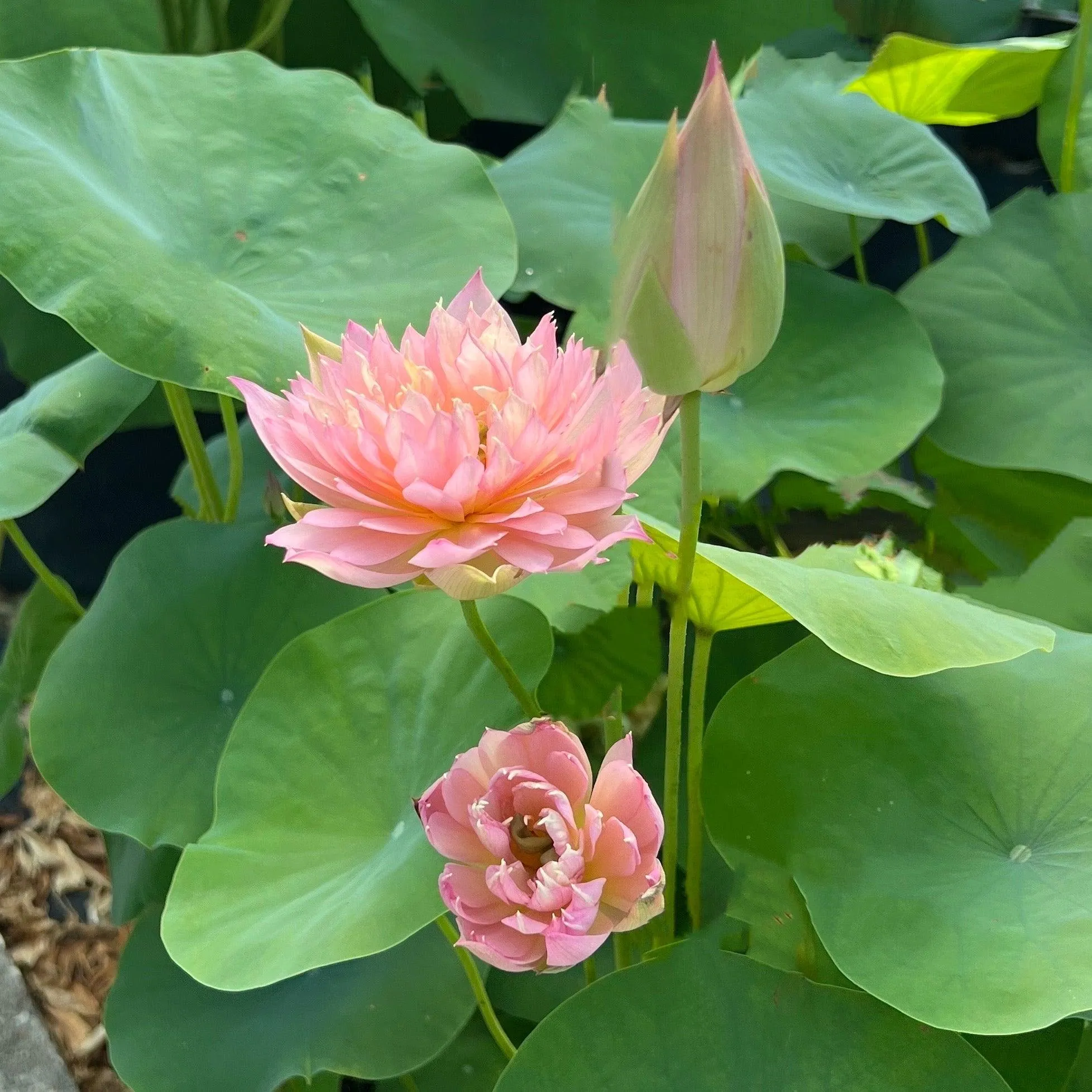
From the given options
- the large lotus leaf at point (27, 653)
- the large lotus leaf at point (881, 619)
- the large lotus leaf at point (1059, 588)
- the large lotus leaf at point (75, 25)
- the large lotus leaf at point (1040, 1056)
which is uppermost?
the large lotus leaf at point (75, 25)

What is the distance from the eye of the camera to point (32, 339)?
115 cm

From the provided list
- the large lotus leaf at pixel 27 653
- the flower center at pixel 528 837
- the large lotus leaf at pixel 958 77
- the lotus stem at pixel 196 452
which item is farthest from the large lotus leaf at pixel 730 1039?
the large lotus leaf at pixel 958 77

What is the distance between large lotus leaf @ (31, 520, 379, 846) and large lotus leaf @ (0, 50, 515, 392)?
187 millimetres

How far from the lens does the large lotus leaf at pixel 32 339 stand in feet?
3.71

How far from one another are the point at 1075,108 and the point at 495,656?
0.73 metres

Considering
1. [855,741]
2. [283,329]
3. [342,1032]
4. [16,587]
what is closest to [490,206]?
[283,329]

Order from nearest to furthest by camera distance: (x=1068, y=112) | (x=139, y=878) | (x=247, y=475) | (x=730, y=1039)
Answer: (x=730, y=1039) < (x=139, y=878) < (x=1068, y=112) < (x=247, y=475)

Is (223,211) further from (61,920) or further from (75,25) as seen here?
(61,920)

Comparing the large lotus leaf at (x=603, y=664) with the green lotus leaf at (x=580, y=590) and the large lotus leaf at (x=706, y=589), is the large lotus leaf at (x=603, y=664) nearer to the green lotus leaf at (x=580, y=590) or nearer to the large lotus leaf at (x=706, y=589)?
the green lotus leaf at (x=580, y=590)

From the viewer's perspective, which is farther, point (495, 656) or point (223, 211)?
point (223, 211)

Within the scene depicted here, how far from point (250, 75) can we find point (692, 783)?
23.1 inches

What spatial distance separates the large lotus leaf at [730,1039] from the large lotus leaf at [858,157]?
0.56 metres

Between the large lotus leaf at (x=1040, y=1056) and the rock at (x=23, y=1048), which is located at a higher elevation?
the large lotus leaf at (x=1040, y=1056)

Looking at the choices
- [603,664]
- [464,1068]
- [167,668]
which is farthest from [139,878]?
[603,664]
